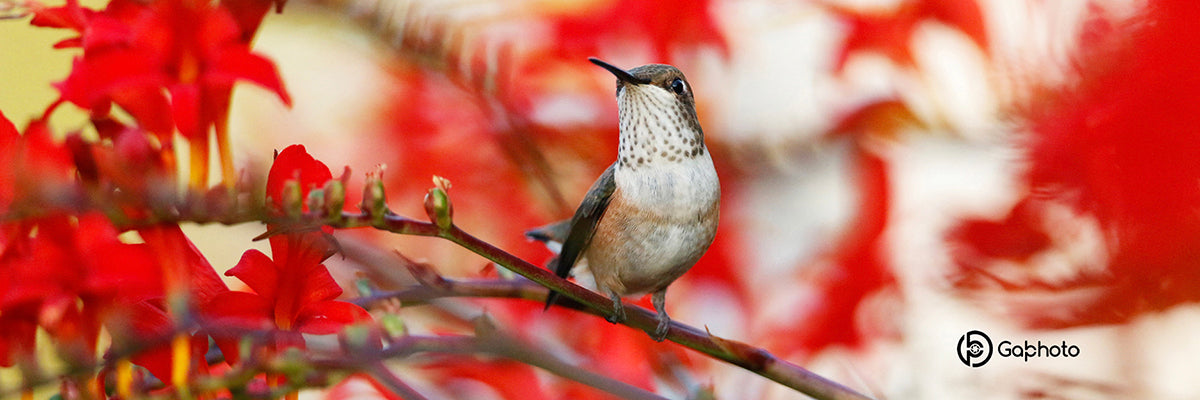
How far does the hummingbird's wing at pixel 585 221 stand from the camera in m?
0.82

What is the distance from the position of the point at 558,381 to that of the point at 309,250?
0.44 meters

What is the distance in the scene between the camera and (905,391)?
79 cm

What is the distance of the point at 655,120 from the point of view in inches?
29.1

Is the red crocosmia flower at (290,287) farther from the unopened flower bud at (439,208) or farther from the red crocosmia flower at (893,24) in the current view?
the red crocosmia flower at (893,24)

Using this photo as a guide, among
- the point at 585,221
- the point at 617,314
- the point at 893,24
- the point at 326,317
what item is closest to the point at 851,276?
the point at 893,24

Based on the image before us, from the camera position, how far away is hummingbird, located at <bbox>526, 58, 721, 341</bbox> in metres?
0.74

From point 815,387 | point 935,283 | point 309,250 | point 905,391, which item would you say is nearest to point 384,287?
point 309,250

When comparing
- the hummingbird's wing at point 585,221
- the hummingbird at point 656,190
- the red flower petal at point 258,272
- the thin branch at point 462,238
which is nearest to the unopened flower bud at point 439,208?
the thin branch at point 462,238

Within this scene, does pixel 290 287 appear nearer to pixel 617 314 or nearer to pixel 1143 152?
pixel 617 314

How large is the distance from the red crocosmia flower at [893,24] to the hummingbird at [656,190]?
1.24ft

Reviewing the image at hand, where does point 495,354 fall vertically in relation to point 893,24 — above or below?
below

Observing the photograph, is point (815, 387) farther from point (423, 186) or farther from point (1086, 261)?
point (423, 186)

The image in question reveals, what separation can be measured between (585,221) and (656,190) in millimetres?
96

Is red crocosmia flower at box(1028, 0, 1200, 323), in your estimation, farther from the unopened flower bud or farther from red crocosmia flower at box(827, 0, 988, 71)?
the unopened flower bud
